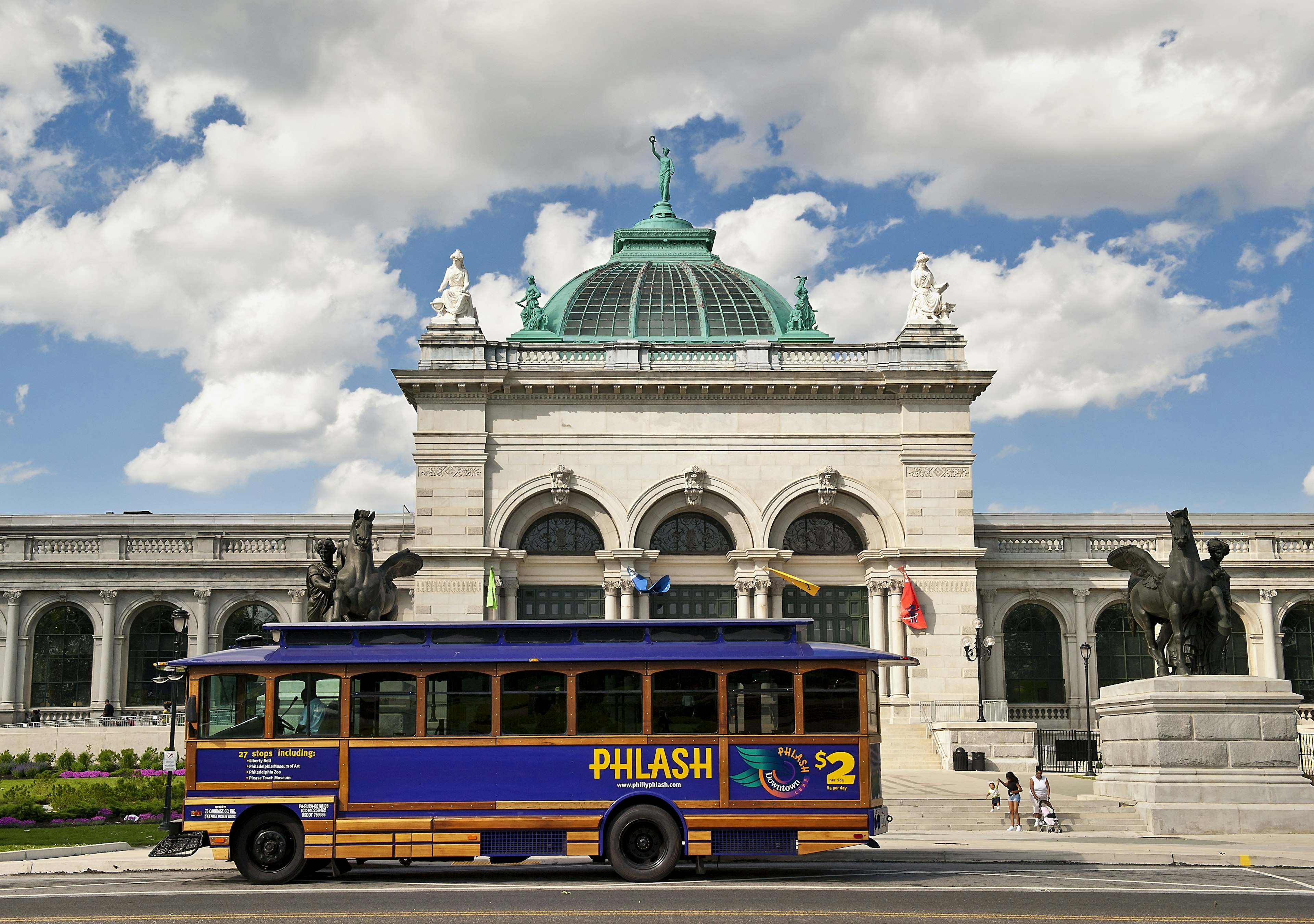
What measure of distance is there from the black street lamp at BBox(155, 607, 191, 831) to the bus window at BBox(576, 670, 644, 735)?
619 cm

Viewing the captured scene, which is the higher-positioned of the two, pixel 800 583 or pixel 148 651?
pixel 800 583

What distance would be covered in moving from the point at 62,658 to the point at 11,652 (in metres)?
1.71

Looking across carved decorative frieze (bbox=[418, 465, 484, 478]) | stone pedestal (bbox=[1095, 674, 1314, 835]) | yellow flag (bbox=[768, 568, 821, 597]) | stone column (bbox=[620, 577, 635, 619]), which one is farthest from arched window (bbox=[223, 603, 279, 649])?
stone pedestal (bbox=[1095, 674, 1314, 835])

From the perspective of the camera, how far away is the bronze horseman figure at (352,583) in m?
29.7

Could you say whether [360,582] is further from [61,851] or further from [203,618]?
[203,618]

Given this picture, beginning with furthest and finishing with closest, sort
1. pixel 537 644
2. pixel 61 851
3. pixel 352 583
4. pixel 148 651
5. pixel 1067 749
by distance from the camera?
pixel 148 651 → pixel 1067 749 → pixel 352 583 → pixel 61 851 → pixel 537 644

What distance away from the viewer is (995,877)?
18.6m

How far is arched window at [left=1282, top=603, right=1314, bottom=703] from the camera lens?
46.8m

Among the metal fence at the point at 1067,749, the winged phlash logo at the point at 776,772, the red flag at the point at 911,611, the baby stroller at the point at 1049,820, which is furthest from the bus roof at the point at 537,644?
the red flag at the point at 911,611

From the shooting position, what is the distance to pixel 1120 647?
1844 inches

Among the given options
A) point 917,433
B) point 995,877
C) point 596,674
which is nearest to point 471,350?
point 917,433

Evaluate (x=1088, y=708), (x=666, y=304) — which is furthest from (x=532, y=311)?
(x=1088, y=708)

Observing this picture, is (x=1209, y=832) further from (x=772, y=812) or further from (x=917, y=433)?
(x=917, y=433)

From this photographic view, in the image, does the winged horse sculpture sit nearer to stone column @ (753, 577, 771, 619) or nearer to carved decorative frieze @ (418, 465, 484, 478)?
carved decorative frieze @ (418, 465, 484, 478)
